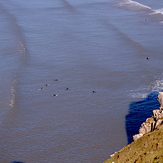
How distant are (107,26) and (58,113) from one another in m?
39.2

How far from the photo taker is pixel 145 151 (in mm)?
27094

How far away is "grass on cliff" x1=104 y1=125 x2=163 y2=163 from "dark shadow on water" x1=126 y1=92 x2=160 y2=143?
32.6 ft

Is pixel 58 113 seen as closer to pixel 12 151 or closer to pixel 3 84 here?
pixel 12 151

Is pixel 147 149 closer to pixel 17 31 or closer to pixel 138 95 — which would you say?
pixel 138 95

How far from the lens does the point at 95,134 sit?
40.6 m

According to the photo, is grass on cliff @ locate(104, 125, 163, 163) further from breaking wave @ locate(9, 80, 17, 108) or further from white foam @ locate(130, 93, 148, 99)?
breaking wave @ locate(9, 80, 17, 108)

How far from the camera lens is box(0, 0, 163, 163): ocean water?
1551 inches

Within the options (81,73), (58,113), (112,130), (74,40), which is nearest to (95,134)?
(112,130)

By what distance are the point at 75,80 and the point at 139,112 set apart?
42.5 feet

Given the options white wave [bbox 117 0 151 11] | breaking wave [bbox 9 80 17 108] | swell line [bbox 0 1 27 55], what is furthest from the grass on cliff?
white wave [bbox 117 0 151 11]

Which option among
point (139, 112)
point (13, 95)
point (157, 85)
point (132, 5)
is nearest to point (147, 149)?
point (139, 112)

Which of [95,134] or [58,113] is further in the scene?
[58,113]

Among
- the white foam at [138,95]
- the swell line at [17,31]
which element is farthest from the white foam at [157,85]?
the swell line at [17,31]

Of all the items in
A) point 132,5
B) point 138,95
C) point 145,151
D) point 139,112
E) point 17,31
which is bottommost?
point 132,5
